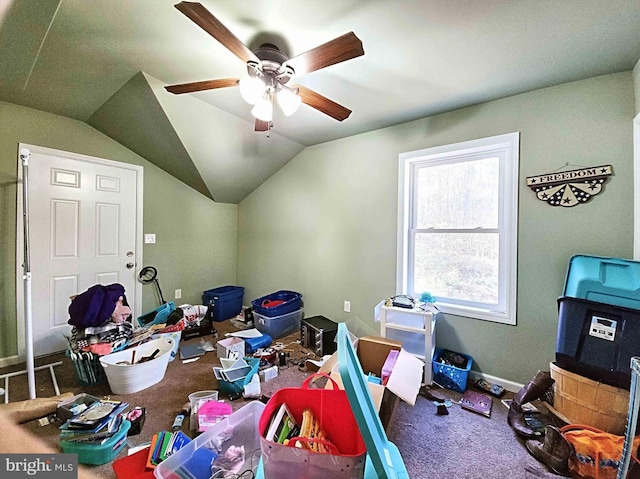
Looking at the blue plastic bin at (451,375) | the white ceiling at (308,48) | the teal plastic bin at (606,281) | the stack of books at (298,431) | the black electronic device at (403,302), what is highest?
the white ceiling at (308,48)

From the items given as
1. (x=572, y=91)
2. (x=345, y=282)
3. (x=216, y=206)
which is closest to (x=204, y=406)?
(x=345, y=282)

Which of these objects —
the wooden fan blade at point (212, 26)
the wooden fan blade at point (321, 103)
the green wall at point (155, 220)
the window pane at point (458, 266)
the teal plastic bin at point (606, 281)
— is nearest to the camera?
the wooden fan blade at point (212, 26)

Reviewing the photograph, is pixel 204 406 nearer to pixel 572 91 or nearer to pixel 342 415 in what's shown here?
pixel 342 415

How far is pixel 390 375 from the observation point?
170cm

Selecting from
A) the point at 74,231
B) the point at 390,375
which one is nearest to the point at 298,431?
the point at 390,375

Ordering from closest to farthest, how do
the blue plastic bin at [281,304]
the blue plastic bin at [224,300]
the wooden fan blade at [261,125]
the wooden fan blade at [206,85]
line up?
the wooden fan blade at [206,85], the wooden fan blade at [261,125], the blue plastic bin at [281,304], the blue plastic bin at [224,300]

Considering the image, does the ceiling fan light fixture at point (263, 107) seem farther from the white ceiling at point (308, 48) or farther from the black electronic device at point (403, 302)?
the black electronic device at point (403, 302)

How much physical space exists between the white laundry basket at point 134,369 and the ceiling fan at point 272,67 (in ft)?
6.74

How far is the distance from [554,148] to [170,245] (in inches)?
168

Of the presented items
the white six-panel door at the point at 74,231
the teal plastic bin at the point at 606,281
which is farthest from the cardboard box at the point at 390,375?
the white six-panel door at the point at 74,231

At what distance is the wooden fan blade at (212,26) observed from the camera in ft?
3.62

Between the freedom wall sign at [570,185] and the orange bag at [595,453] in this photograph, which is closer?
the orange bag at [595,453]

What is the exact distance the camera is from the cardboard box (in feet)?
5.13

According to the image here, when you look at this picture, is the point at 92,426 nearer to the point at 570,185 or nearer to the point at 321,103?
the point at 321,103
